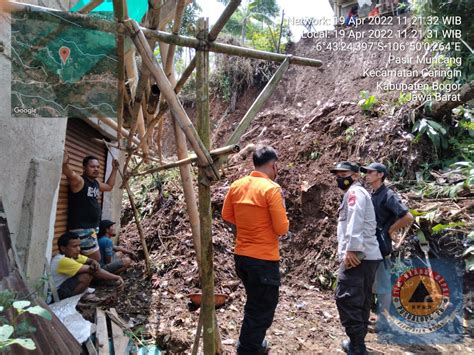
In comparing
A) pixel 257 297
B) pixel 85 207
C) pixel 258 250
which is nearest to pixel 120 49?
pixel 258 250

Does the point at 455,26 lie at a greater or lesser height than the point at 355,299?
greater

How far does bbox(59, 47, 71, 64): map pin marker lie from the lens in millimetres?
2539

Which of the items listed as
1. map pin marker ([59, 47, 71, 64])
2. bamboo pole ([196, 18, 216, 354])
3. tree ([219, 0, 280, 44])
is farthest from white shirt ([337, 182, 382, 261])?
tree ([219, 0, 280, 44])

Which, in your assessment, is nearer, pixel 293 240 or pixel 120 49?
pixel 120 49

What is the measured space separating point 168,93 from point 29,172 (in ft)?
6.16

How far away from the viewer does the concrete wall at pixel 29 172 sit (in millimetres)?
2748

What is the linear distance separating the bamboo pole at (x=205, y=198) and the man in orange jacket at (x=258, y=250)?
2.21 feet

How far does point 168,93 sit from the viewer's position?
6.27 ft

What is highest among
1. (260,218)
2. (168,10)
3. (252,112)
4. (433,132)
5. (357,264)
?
(168,10)

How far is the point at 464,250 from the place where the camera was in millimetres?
4148

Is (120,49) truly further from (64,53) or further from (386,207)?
(386,207)

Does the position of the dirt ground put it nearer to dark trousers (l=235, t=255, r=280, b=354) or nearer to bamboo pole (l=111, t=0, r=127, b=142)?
dark trousers (l=235, t=255, r=280, b=354)

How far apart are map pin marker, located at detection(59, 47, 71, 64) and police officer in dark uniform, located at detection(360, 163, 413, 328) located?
A: 2.87 metres

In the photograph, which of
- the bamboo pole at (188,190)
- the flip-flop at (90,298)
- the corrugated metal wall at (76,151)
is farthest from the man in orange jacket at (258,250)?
the corrugated metal wall at (76,151)
